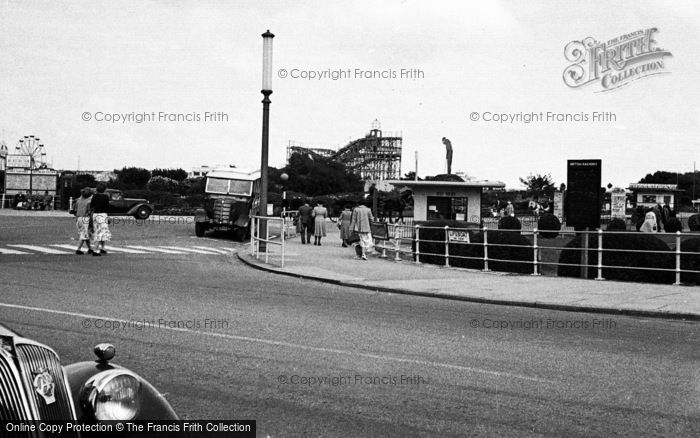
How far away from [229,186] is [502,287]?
2098cm

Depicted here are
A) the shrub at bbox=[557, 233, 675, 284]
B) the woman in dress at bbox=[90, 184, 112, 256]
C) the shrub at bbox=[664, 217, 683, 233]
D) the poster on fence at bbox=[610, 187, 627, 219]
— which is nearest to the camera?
the shrub at bbox=[557, 233, 675, 284]

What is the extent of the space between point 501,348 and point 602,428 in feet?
10.7

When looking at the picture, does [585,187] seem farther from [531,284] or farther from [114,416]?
[114,416]

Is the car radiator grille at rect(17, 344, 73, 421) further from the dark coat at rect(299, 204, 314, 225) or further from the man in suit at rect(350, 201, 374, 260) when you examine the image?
the dark coat at rect(299, 204, 314, 225)

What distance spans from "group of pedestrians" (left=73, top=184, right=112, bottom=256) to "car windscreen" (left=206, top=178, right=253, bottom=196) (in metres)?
13.2

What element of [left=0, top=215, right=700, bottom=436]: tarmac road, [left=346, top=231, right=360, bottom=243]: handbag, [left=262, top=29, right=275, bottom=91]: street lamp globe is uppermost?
[left=262, top=29, right=275, bottom=91]: street lamp globe

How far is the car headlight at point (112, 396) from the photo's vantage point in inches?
132

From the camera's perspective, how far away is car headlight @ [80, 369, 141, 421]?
3.35 m

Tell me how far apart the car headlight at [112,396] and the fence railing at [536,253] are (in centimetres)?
1456

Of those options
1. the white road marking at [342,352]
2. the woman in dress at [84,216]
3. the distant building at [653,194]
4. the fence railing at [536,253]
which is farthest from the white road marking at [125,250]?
the distant building at [653,194]

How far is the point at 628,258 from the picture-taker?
19.1 m

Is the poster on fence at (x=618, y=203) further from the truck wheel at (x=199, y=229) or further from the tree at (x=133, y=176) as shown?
the tree at (x=133, y=176)

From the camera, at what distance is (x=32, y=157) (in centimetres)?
8812

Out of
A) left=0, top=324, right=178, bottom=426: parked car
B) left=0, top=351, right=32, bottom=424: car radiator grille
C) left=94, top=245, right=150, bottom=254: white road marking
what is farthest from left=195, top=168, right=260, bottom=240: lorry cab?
left=0, top=351, right=32, bottom=424: car radiator grille
